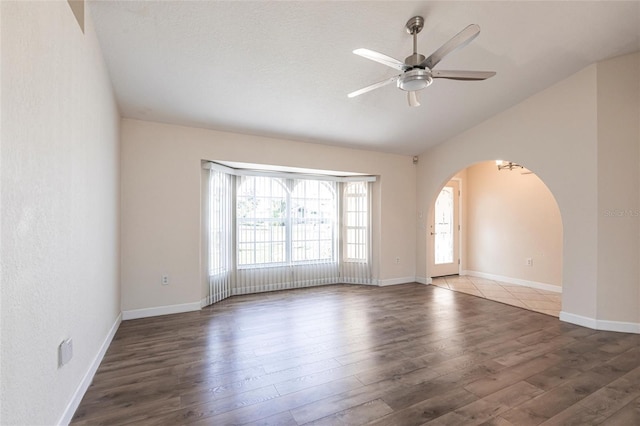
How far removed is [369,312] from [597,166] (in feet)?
10.7

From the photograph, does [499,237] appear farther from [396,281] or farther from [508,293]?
[396,281]

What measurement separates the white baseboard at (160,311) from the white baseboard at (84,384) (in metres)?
0.56

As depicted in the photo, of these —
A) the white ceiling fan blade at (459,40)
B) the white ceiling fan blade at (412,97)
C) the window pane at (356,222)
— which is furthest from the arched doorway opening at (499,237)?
the white ceiling fan blade at (459,40)

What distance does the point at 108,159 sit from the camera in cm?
288

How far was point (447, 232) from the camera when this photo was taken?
625cm

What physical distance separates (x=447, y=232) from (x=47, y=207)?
251 inches

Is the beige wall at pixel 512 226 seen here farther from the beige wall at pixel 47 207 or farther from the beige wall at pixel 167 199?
the beige wall at pixel 47 207

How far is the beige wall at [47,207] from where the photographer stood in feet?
3.84

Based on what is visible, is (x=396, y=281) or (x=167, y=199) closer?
(x=167, y=199)

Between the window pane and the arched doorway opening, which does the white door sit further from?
the window pane

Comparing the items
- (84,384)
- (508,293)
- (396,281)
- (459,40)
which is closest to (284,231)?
(396,281)

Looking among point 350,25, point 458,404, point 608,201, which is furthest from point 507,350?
point 350,25

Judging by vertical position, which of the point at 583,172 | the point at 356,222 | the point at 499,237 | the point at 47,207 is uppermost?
the point at 583,172

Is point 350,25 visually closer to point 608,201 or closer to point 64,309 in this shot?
point 64,309
